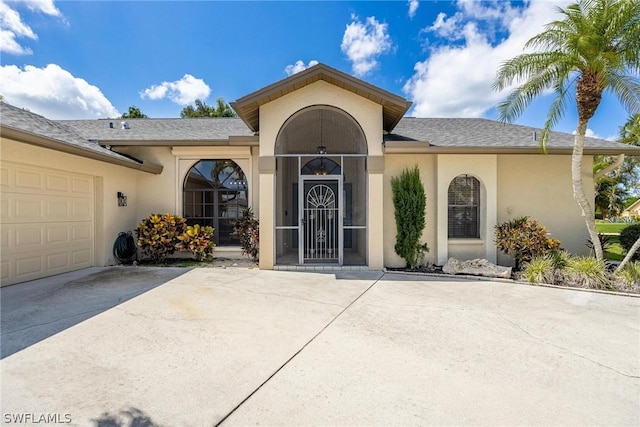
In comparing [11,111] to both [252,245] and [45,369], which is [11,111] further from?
[45,369]

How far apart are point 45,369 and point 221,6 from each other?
11575mm

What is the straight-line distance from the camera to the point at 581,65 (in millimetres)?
6793

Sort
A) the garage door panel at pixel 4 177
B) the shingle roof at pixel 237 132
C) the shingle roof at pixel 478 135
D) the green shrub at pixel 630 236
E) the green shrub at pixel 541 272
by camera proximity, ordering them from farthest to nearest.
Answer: the shingle roof at pixel 478 135
the green shrub at pixel 630 236
the shingle roof at pixel 237 132
the green shrub at pixel 541 272
the garage door panel at pixel 4 177

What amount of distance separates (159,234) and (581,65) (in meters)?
12.0

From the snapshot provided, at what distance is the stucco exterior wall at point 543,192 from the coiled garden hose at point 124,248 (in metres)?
11.4

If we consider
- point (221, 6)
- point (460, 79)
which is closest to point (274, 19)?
point (221, 6)

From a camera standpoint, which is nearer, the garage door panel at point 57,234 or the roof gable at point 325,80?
the garage door panel at point 57,234

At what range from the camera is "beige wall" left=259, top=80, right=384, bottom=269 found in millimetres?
7859

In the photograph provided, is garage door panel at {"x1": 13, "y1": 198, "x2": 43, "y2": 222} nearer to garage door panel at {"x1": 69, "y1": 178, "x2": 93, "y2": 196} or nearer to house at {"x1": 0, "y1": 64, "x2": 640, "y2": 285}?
house at {"x1": 0, "y1": 64, "x2": 640, "y2": 285}

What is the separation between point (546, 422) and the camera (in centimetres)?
236

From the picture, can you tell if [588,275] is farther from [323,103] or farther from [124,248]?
[124,248]

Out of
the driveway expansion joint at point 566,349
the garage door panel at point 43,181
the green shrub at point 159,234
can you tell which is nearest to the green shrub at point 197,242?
the green shrub at point 159,234

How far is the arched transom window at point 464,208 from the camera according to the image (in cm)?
904

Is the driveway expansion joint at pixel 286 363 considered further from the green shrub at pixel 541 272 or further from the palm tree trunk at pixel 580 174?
the palm tree trunk at pixel 580 174
